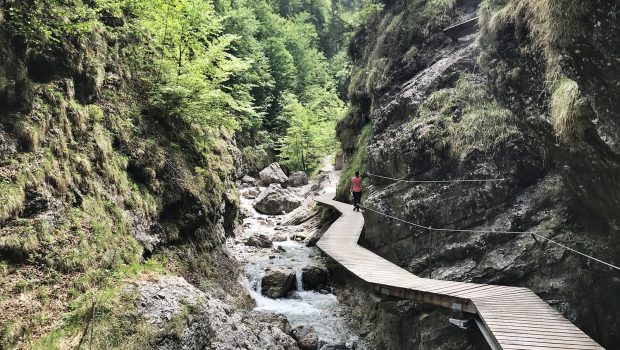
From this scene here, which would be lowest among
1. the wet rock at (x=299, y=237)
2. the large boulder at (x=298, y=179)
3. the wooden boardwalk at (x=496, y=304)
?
the wet rock at (x=299, y=237)

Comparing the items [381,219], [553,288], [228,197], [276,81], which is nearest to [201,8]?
[228,197]

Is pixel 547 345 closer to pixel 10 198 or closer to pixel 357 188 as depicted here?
pixel 10 198

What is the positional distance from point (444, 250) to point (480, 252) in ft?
3.38

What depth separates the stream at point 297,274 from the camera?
42.0 feet

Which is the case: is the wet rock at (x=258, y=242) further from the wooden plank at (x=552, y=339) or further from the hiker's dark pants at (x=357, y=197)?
the wooden plank at (x=552, y=339)

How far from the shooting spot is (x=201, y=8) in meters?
14.6

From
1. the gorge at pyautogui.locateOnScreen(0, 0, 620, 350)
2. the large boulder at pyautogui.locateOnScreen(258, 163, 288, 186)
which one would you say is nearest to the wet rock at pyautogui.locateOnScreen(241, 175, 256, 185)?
the large boulder at pyautogui.locateOnScreen(258, 163, 288, 186)

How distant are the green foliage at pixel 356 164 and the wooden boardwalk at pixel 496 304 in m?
7.01

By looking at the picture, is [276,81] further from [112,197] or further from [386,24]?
[112,197]

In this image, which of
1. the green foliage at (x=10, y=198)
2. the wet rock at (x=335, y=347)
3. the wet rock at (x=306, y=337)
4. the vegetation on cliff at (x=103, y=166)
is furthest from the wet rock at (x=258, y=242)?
the green foliage at (x=10, y=198)

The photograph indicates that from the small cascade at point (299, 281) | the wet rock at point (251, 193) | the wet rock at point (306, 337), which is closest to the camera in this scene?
the wet rock at point (306, 337)

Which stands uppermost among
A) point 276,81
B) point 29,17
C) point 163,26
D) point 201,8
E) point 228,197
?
point 276,81

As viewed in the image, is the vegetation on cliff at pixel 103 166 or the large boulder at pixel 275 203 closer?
the vegetation on cliff at pixel 103 166

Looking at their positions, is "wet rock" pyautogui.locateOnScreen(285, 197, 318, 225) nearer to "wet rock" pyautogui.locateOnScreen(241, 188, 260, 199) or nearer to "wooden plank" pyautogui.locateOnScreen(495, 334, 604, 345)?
"wet rock" pyautogui.locateOnScreen(241, 188, 260, 199)
